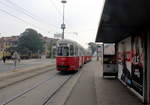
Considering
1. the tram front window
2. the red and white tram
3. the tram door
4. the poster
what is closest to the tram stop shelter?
the poster

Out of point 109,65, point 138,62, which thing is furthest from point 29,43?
point 138,62

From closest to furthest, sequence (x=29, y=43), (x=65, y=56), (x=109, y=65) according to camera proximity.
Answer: (x=109, y=65), (x=65, y=56), (x=29, y=43)

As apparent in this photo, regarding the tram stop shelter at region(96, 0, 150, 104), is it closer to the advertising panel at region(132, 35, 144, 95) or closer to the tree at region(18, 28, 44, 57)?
the advertising panel at region(132, 35, 144, 95)

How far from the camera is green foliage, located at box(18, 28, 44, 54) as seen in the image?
91125 mm

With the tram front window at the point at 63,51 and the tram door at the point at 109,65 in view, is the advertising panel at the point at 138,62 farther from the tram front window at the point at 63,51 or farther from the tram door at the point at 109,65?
the tram front window at the point at 63,51

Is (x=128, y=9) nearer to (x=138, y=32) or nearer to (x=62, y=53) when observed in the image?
(x=138, y=32)

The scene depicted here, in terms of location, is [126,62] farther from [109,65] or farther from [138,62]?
[109,65]

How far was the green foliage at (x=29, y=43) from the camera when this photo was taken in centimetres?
9112

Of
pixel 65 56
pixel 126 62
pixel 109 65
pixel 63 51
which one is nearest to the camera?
pixel 126 62

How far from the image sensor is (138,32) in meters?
9.11

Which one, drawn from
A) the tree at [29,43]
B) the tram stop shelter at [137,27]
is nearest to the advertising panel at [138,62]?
the tram stop shelter at [137,27]

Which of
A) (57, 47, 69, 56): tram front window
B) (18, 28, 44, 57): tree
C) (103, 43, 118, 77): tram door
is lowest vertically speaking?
(103, 43, 118, 77): tram door

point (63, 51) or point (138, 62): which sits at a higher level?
point (63, 51)

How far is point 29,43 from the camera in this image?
93625mm
